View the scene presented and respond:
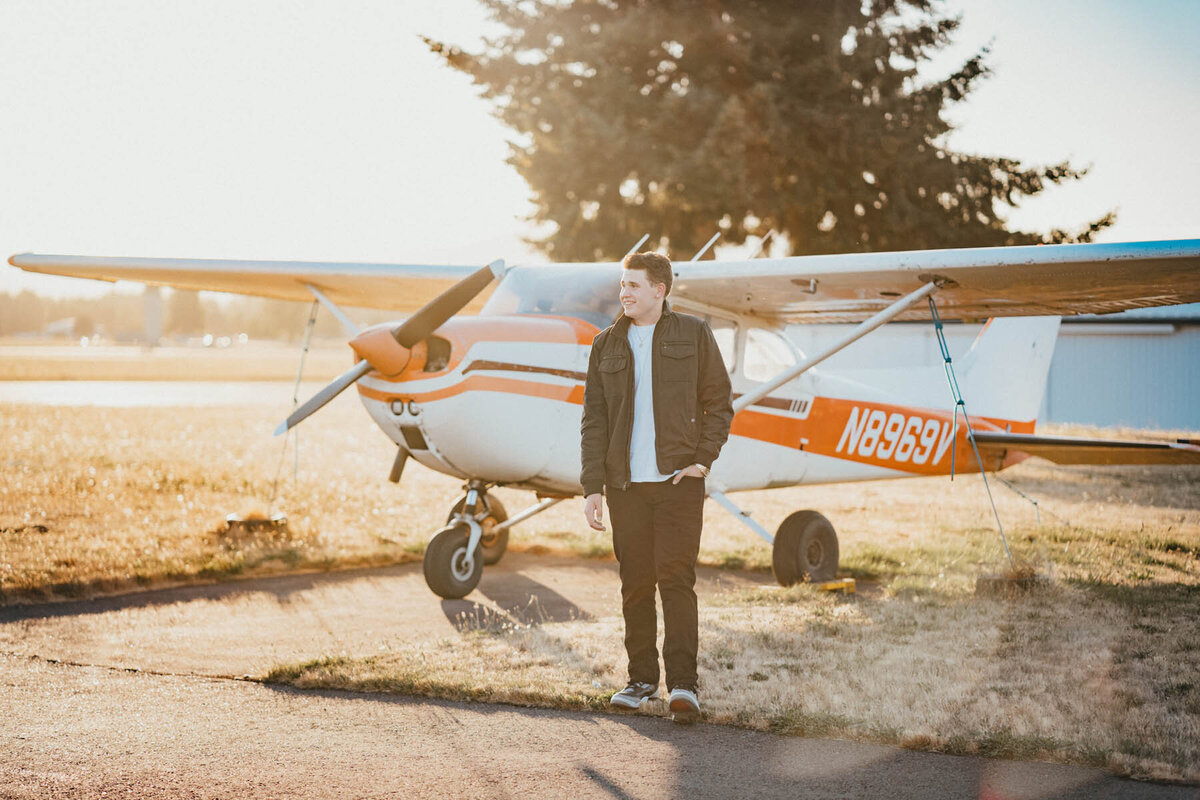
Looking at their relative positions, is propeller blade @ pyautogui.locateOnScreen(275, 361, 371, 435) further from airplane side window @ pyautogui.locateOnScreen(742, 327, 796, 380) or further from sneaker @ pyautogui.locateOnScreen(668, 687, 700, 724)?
sneaker @ pyautogui.locateOnScreen(668, 687, 700, 724)

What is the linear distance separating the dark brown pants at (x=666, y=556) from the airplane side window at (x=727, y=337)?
384cm

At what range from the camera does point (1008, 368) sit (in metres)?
10.0

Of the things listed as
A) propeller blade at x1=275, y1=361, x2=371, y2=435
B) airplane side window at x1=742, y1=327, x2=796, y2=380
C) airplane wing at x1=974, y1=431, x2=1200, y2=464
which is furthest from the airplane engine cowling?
airplane wing at x1=974, y1=431, x2=1200, y2=464

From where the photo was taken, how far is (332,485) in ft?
44.3

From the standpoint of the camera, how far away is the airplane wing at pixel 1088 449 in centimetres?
802

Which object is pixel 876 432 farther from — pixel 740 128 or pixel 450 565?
pixel 740 128

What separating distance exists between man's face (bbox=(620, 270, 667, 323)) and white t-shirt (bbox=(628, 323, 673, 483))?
0.12 metres

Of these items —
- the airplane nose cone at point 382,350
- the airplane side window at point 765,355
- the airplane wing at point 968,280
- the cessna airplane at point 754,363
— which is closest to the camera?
the airplane wing at point 968,280

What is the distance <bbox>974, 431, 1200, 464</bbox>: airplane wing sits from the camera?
8.02 m

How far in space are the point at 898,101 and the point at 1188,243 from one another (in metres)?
15.6

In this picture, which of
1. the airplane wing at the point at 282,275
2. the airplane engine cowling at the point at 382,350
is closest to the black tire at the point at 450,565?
the airplane engine cowling at the point at 382,350

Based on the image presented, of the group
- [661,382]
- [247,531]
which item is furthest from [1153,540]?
[247,531]

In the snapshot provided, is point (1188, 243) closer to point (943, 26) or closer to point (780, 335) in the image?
point (780, 335)

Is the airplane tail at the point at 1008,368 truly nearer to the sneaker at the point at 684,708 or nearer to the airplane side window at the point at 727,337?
the airplane side window at the point at 727,337
